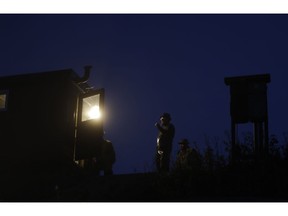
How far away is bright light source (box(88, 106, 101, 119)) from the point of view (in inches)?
602

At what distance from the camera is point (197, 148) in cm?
1091

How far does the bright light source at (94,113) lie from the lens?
15.3 meters

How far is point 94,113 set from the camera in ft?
51.3

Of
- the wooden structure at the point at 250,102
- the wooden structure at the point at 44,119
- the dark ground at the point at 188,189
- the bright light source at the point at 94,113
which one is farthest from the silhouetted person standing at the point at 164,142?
the wooden structure at the point at 44,119

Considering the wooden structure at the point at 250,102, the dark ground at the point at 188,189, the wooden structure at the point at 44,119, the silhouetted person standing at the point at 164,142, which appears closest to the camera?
the dark ground at the point at 188,189

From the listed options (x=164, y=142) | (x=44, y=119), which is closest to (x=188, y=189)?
(x=164, y=142)

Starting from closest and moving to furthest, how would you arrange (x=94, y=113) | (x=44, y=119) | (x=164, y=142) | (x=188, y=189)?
(x=188, y=189), (x=164, y=142), (x=94, y=113), (x=44, y=119)

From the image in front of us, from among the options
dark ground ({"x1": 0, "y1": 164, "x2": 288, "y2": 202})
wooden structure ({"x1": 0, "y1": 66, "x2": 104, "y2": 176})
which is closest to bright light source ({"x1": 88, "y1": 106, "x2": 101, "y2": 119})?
Answer: wooden structure ({"x1": 0, "y1": 66, "x2": 104, "y2": 176})

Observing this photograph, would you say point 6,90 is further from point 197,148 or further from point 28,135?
point 197,148

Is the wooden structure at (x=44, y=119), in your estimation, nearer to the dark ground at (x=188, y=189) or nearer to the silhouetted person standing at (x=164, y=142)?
the silhouetted person standing at (x=164, y=142)

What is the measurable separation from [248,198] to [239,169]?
1.27 meters

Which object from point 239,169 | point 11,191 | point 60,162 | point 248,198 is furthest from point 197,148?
point 60,162

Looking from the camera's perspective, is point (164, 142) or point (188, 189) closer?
point (188, 189)

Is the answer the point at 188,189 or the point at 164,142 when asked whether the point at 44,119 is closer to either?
→ the point at 164,142
